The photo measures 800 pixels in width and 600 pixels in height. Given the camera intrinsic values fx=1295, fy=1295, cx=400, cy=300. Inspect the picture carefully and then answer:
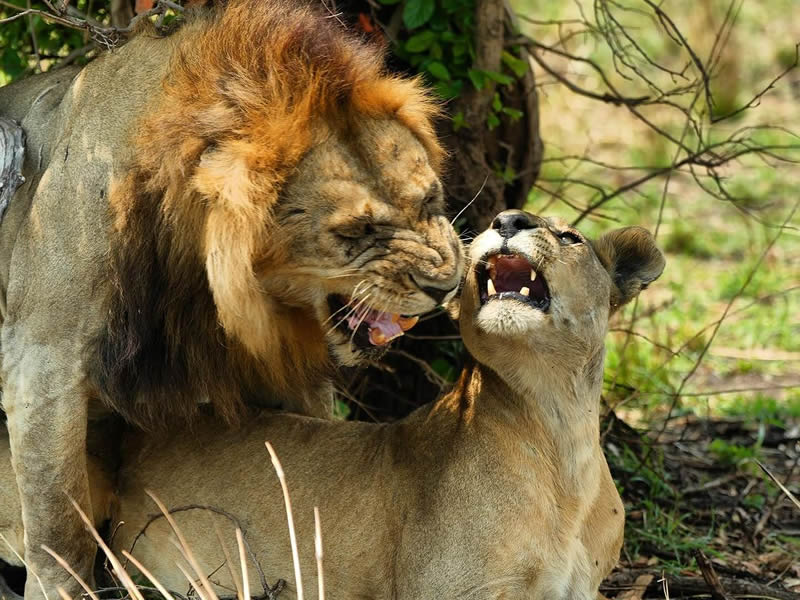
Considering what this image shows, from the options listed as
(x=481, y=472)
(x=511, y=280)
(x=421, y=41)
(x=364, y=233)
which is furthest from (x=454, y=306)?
(x=421, y=41)

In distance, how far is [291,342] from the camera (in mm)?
3123

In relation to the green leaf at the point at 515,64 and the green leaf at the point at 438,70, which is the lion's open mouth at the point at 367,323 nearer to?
the green leaf at the point at 438,70

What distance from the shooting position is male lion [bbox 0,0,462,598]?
2.81 m

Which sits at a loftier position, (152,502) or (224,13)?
(224,13)

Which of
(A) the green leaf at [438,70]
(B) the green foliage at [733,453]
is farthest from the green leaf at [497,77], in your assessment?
(B) the green foliage at [733,453]

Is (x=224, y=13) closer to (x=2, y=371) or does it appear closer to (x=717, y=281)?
(x=2, y=371)

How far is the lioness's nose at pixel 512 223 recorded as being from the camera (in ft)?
10.2

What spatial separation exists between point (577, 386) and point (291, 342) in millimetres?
737

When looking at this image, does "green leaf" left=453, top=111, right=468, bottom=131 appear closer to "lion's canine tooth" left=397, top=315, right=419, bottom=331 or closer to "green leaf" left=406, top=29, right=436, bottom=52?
"green leaf" left=406, top=29, right=436, bottom=52

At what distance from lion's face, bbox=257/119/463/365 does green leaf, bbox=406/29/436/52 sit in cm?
122

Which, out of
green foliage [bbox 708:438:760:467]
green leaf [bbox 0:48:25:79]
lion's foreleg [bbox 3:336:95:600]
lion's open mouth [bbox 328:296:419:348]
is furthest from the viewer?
green foliage [bbox 708:438:760:467]

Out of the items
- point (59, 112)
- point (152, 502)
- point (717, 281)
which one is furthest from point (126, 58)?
point (717, 281)

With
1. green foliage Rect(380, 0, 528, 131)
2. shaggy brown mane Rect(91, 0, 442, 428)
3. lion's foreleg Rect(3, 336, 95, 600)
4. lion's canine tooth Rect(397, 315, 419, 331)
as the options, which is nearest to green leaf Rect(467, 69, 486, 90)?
green foliage Rect(380, 0, 528, 131)

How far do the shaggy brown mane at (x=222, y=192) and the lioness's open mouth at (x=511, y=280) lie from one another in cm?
31
